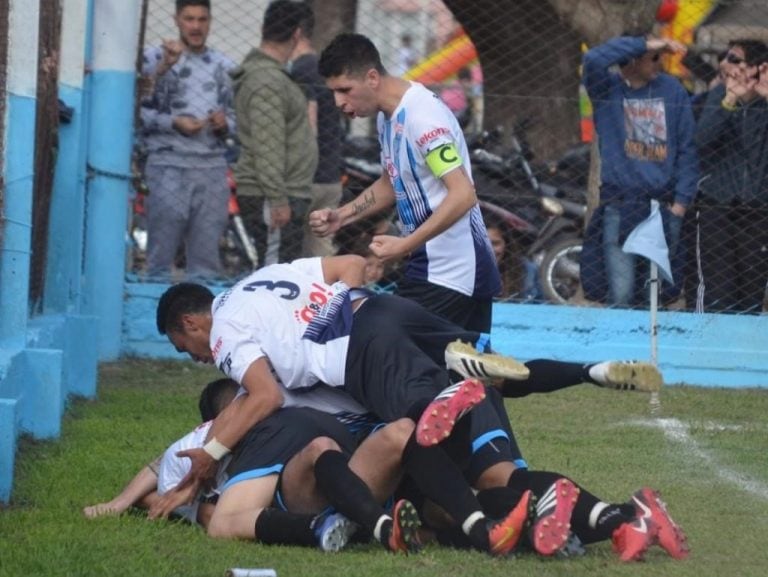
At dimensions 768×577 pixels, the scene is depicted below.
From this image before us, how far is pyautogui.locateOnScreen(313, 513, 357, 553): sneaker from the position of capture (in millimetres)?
6070

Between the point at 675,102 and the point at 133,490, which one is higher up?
the point at 675,102

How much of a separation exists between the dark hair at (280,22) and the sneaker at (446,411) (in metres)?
6.19

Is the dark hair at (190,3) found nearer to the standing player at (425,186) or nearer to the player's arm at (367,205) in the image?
the player's arm at (367,205)

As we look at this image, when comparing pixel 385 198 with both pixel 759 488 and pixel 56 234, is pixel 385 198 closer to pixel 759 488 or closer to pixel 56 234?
pixel 759 488

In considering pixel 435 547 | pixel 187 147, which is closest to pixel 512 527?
pixel 435 547

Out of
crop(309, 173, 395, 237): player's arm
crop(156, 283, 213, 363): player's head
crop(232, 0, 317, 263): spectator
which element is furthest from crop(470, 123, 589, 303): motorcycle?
crop(156, 283, 213, 363): player's head

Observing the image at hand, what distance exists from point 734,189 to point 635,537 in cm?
574

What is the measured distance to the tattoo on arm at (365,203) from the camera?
7.88 m

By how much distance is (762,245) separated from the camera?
11.3m

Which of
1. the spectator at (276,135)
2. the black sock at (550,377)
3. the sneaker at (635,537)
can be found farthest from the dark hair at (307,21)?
the sneaker at (635,537)

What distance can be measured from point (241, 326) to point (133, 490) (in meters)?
0.89

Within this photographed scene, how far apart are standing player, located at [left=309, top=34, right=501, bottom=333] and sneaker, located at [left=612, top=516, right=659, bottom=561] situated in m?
1.62

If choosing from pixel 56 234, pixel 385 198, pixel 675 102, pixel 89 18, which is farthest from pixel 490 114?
pixel 385 198

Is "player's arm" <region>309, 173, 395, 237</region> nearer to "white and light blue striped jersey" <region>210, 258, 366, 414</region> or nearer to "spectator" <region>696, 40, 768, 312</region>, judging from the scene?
"white and light blue striped jersey" <region>210, 258, 366, 414</region>
